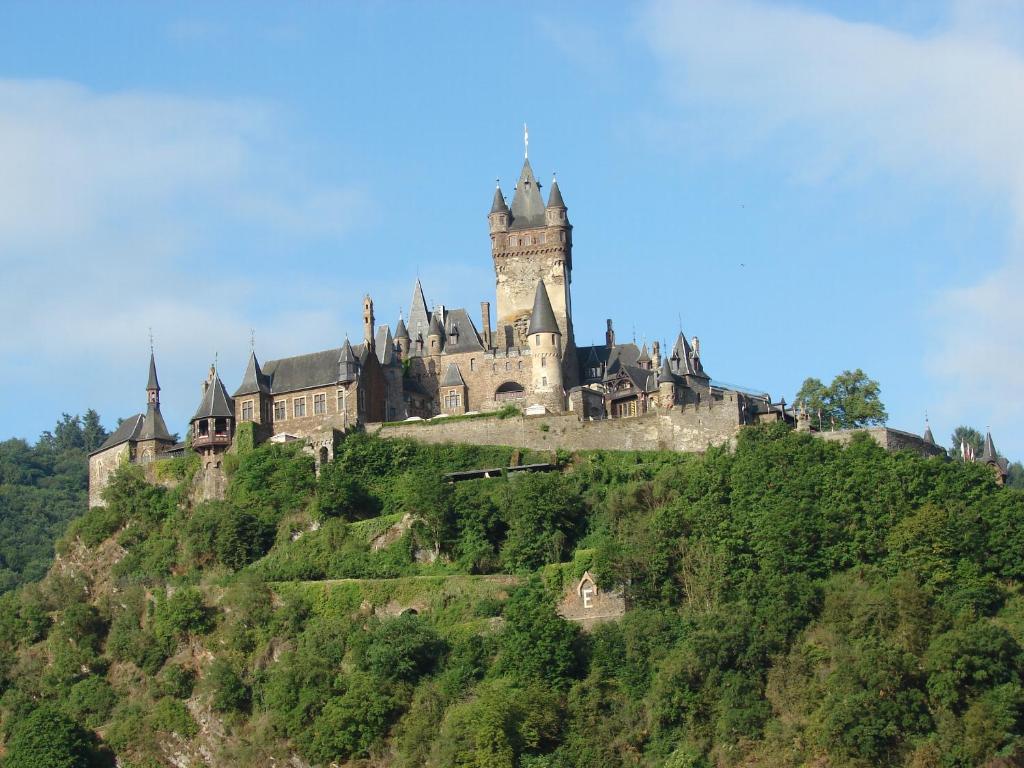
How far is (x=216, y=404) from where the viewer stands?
86.4m

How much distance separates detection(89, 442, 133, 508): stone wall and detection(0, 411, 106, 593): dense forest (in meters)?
31.8

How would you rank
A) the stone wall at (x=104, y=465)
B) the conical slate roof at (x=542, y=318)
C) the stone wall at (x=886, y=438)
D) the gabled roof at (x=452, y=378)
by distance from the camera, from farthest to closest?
the gabled roof at (x=452, y=378) → the conical slate roof at (x=542, y=318) → the stone wall at (x=104, y=465) → the stone wall at (x=886, y=438)

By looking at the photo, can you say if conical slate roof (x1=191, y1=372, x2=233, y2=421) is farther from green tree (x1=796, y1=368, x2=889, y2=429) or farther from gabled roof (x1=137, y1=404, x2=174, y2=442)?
green tree (x1=796, y1=368, x2=889, y2=429)

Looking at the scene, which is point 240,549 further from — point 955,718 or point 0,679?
point 955,718

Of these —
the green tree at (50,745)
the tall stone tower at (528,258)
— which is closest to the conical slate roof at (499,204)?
the tall stone tower at (528,258)

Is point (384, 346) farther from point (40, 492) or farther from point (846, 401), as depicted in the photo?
point (40, 492)

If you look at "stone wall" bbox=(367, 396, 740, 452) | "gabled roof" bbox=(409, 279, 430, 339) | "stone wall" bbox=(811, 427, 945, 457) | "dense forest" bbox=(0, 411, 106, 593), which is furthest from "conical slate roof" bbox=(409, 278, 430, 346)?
"dense forest" bbox=(0, 411, 106, 593)

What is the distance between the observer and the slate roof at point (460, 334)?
9119 centimetres

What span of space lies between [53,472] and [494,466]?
241 ft

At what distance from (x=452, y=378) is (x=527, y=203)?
1014cm

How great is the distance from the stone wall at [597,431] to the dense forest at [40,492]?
146 feet

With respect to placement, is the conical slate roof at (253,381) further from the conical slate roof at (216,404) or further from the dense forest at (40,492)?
the dense forest at (40,492)

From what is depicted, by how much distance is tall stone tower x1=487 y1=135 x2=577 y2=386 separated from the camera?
9206cm

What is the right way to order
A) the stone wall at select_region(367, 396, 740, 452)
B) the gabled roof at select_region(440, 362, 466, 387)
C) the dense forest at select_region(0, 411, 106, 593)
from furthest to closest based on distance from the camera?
the dense forest at select_region(0, 411, 106, 593)
the gabled roof at select_region(440, 362, 466, 387)
the stone wall at select_region(367, 396, 740, 452)
